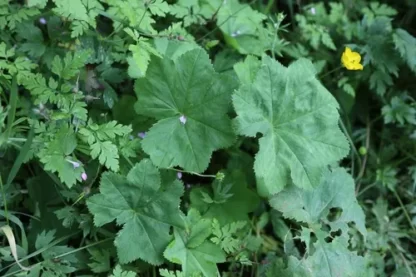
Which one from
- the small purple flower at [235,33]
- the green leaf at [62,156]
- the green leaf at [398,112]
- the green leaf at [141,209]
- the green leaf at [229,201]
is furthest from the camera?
the green leaf at [398,112]

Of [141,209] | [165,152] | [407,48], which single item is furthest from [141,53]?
[407,48]

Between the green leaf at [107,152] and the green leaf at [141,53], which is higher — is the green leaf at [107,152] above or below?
below

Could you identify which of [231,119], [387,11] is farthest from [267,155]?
[387,11]

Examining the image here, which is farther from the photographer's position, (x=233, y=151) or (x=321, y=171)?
(x=233, y=151)

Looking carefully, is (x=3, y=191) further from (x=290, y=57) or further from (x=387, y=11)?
(x=387, y=11)

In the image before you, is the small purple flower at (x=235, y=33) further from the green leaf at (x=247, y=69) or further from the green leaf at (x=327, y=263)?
the green leaf at (x=327, y=263)

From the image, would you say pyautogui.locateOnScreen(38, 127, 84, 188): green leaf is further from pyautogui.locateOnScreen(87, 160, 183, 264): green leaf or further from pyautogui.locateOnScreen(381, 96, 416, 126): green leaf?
pyautogui.locateOnScreen(381, 96, 416, 126): green leaf

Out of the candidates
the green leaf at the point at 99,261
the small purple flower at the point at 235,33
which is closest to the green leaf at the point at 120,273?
the green leaf at the point at 99,261

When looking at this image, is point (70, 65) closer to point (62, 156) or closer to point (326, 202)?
point (62, 156)
